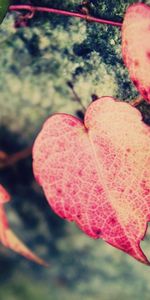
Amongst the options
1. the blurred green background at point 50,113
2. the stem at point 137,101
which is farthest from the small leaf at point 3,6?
the stem at point 137,101

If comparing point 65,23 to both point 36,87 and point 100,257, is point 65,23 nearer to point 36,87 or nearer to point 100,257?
point 36,87

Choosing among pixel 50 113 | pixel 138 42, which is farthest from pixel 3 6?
pixel 50 113

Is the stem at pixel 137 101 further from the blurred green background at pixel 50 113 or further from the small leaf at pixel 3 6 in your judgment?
the small leaf at pixel 3 6

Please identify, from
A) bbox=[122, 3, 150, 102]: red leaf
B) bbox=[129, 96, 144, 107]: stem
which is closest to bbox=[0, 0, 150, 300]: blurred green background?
bbox=[129, 96, 144, 107]: stem

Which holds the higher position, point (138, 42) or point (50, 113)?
point (138, 42)

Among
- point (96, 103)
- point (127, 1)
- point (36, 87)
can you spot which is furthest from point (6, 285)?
point (127, 1)

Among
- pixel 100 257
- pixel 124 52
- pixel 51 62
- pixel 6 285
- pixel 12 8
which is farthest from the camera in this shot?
pixel 6 285

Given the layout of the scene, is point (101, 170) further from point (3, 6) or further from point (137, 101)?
point (3, 6)
